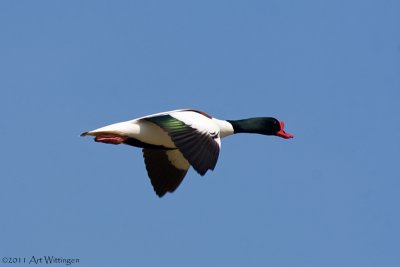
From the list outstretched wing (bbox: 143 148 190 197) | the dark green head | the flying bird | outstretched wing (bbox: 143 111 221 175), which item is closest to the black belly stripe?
the flying bird

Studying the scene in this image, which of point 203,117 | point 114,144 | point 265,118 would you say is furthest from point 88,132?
point 265,118

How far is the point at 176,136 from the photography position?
1557cm

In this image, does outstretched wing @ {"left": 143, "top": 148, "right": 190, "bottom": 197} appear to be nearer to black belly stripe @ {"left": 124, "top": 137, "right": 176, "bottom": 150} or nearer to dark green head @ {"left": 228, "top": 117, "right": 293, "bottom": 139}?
black belly stripe @ {"left": 124, "top": 137, "right": 176, "bottom": 150}

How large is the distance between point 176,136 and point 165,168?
2.35 metres

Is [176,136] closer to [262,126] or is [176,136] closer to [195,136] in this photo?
[195,136]

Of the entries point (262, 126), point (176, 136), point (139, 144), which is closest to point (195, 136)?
point (176, 136)

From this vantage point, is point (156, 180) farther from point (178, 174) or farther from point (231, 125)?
point (231, 125)

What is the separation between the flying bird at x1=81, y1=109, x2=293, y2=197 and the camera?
15.3 meters

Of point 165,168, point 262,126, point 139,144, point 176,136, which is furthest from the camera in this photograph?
point 262,126

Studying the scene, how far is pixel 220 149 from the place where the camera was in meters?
15.5

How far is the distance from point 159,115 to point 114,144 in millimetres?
819

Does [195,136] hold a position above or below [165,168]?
above

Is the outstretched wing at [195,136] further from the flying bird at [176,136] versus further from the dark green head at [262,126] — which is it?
the dark green head at [262,126]

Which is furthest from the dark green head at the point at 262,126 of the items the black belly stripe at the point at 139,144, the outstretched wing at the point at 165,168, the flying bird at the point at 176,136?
the black belly stripe at the point at 139,144
